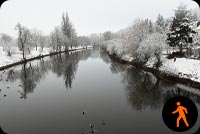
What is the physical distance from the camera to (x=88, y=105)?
18625mm

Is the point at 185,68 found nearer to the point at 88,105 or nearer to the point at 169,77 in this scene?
the point at 169,77

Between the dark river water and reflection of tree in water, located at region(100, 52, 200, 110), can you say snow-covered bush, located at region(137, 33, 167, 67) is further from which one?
the dark river water

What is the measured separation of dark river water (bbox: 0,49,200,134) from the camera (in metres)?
14.0

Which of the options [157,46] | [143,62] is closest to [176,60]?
[157,46]

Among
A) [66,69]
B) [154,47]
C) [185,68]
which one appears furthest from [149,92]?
[66,69]

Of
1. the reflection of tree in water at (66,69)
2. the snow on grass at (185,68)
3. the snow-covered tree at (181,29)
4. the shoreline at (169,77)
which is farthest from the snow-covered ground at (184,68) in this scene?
the reflection of tree in water at (66,69)

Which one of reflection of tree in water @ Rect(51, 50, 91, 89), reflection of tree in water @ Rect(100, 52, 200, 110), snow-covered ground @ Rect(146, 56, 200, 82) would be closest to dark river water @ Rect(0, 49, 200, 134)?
reflection of tree in water @ Rect(100, 52, 200, 110)

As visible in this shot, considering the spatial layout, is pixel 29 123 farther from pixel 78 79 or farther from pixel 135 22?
pixel 135 22

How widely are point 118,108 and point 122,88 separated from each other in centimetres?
722

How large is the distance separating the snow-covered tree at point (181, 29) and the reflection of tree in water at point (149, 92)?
10854 millimetres

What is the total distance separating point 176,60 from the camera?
32.0 metres

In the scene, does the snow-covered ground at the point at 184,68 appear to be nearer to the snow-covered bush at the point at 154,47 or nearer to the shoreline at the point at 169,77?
the shoreline at the point at 169,77

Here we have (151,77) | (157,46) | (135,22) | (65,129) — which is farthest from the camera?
(135,22)

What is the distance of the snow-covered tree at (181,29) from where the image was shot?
1364 inches
